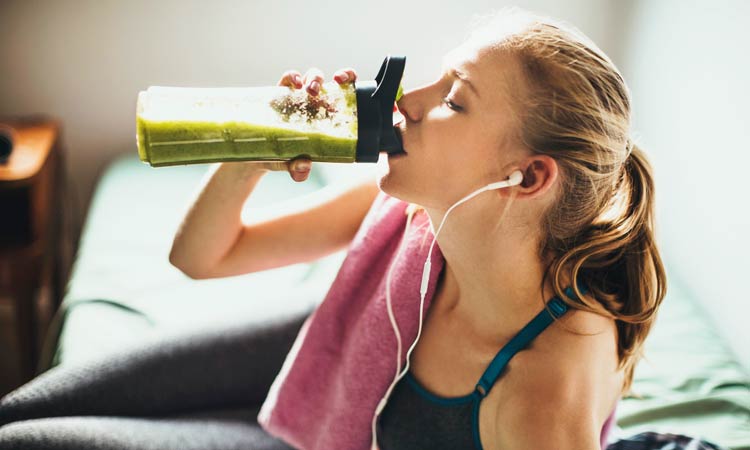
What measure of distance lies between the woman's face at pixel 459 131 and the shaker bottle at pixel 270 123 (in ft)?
0.10

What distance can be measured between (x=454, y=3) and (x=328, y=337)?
1.42m

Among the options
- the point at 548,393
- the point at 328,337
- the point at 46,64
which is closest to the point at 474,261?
the point at 548,393

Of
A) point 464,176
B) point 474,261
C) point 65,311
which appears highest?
point 464,176

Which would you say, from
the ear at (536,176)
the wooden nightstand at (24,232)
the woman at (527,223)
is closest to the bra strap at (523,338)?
the woman at (527,223)

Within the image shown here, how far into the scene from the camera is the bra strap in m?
0.98

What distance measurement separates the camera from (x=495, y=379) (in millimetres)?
987

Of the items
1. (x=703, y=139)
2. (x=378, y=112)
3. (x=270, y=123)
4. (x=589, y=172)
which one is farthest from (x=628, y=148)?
(x=703, y=139)

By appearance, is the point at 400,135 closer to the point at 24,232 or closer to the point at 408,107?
the point at 408,107

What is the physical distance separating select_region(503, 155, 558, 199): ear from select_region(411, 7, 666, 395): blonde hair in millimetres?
13

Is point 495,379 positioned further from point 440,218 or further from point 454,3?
point 454,3

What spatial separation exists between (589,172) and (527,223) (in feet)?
0.34

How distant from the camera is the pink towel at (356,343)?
1.12 m

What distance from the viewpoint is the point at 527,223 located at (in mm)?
980

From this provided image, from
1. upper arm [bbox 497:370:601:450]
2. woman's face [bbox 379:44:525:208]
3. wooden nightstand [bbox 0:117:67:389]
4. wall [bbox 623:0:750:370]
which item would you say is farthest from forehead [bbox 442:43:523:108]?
wooden nightstand [bbox 0:117:67:389]
